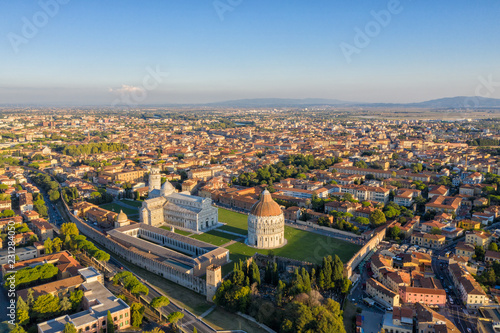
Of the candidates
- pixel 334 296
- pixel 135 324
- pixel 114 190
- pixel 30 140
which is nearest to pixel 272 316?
pixel 334 296

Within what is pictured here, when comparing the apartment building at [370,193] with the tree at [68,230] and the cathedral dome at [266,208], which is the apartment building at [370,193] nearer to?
the cathedral dome at [266,208]

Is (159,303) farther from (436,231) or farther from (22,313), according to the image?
(436,231)

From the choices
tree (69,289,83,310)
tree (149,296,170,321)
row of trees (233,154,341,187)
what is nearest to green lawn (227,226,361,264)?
tree (149,296,170,321)

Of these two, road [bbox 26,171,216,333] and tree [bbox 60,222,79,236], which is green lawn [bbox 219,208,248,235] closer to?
road [bbox 26,171,216,333]

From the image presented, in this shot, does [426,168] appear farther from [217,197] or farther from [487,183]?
[217,197]

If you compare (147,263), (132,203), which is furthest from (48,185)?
(147,263)
